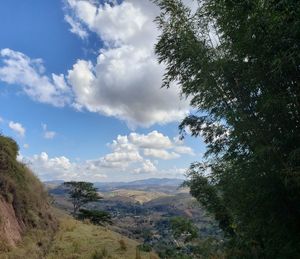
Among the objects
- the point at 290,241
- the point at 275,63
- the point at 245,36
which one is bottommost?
the point at 290,241

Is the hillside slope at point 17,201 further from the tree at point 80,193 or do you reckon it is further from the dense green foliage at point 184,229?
the tree at point 80,193

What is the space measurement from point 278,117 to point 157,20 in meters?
5.40

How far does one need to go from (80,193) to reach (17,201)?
138 feet

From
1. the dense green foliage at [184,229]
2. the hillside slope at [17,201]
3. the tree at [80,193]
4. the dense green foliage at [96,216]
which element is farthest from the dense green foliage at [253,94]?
the tree at [80,193]

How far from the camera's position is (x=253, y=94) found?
12.0m

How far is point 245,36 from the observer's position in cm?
1077

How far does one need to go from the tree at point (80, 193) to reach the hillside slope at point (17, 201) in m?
37.2

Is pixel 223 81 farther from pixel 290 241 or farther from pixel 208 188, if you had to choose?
pixel 208 188

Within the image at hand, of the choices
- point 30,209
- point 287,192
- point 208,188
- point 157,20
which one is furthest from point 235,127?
point 30,209

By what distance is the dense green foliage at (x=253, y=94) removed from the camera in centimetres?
1034

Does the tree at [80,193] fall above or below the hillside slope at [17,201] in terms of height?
above

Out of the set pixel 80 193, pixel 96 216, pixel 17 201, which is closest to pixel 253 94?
pixel 17 201

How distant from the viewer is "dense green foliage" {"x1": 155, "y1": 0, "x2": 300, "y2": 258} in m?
10.3

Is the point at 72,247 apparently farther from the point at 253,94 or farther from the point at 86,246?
the point at 253,94
